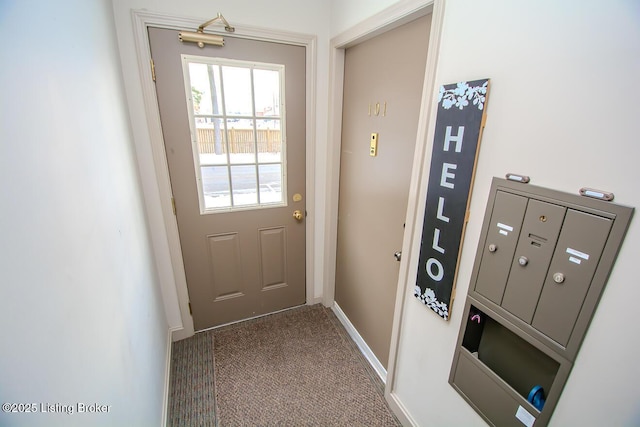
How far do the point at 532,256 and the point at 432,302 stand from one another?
1.61 ft

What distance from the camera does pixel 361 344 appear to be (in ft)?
6.63

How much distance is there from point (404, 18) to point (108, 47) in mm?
1323

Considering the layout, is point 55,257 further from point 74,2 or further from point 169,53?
point 169,53

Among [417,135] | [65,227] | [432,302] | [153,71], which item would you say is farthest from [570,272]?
[153,71]

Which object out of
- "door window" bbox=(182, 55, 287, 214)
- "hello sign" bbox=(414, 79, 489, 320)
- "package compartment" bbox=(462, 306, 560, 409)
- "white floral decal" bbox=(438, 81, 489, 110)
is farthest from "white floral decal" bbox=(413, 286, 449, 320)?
"door window" bbox=(182, 55, 287, 214)

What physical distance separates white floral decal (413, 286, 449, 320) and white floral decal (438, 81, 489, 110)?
0.76 meters

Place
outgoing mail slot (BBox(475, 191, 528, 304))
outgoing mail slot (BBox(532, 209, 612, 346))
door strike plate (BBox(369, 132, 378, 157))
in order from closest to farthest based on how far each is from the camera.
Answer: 1. outgoing mail slot (BBox(532, 209, 612, 346))
2. outgoing mail slot (BBox(475, 191, 528, 304))
3. door strike plate (BBox(369, 132, 378, 157))

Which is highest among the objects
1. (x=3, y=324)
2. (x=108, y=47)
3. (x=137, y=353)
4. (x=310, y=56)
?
(x=310, y=56)

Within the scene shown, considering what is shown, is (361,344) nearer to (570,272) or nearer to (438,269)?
(438,269)

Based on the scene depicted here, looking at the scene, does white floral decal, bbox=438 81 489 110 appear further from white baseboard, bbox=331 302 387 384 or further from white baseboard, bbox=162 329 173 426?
white baseboard, bbox=162 329 173 426

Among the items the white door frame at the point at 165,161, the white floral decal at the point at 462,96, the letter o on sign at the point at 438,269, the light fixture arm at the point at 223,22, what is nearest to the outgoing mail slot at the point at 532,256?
the letter o on sign at the point at 438,269

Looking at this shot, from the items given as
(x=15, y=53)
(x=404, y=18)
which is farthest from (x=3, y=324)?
(x=404, y=18)

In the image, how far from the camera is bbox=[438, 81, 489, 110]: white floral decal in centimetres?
92

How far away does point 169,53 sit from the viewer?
1.55 metres
